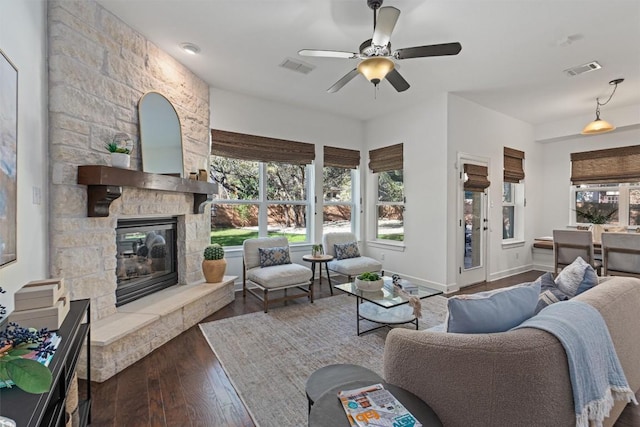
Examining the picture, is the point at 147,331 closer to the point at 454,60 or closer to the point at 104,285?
the point at 104,285

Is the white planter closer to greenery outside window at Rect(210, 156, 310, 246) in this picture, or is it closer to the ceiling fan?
the ceiling fan

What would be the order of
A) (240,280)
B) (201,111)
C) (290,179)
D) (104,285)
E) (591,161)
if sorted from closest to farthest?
(104,285) → (201,111) → (240,280) → (290,179) → (591,161)

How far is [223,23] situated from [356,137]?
3418mm

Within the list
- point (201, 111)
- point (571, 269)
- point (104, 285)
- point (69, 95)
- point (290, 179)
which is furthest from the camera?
point (290, 179)

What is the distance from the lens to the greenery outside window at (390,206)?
5.29 m

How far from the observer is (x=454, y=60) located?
340 centimetres

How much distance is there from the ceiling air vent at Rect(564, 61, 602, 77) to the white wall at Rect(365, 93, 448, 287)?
1.40m

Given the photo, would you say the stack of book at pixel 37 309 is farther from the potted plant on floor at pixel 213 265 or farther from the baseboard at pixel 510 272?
the baseboard at pixel 510 272

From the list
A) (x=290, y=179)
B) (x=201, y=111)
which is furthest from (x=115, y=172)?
(x=290, y=179)

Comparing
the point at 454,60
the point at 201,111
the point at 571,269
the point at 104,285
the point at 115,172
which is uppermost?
the point at 454,60

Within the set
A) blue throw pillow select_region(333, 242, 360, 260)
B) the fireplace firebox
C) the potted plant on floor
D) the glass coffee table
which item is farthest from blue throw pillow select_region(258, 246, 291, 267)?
the glass coffee table

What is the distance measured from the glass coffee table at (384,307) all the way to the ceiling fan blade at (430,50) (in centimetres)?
206

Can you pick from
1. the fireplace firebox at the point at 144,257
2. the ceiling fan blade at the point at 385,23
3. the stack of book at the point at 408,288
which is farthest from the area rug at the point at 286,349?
the ceiling fan blade at the point at 385,23

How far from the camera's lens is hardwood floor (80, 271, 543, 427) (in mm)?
1827
